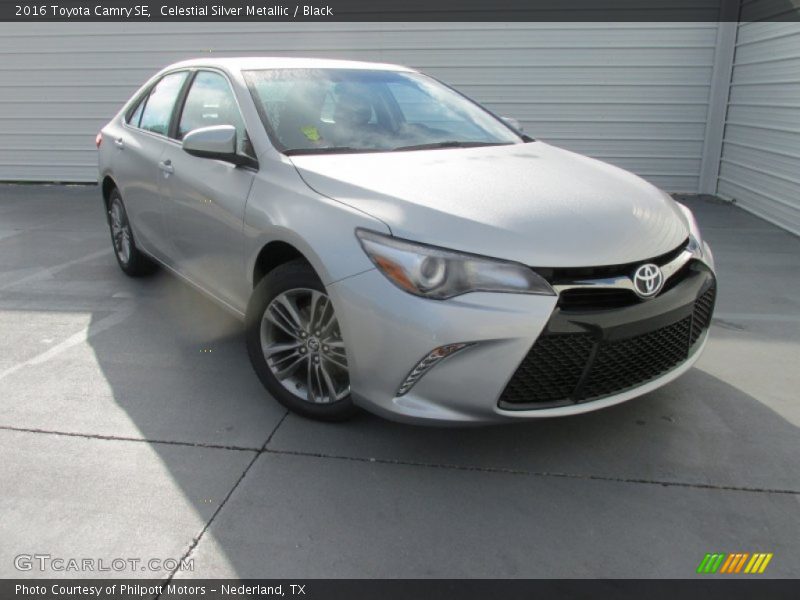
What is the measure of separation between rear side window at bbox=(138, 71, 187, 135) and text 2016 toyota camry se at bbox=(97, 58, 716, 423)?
14.7 inches

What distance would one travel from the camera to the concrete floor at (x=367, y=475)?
7.45 ft

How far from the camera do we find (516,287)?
2.37 meters

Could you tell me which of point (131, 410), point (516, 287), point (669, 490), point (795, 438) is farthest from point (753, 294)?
point (131, 410)

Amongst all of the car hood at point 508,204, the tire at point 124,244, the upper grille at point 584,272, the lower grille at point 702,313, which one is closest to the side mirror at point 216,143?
the car hood at point 508,204

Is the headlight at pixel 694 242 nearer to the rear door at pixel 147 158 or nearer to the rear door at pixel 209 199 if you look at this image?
the rear door at pixel 209 199

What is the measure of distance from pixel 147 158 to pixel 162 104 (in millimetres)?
413

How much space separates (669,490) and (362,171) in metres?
1.76

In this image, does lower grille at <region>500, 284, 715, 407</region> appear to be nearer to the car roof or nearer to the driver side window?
the driver side window

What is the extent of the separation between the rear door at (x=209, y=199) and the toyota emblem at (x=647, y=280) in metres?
1.75

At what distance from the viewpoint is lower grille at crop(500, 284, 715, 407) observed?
7.86ft

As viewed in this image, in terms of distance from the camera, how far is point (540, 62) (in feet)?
28.3

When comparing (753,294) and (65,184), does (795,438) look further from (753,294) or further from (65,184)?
(65,184)

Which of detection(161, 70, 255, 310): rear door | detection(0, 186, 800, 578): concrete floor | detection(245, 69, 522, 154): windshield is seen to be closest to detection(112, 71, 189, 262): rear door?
detection(161, 70, 255, 310): rear door

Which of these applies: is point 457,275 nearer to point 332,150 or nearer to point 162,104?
point 332,150
